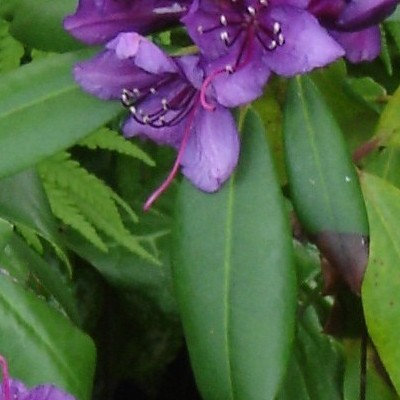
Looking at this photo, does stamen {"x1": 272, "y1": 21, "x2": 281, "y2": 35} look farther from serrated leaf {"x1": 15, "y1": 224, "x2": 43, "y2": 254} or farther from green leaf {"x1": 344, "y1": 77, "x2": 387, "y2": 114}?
serrated leaf {"x1": 15, "y1": 224, "x2": 43, "y2": 254}

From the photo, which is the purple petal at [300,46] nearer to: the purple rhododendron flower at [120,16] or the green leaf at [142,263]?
the purple rhododendron flower at [120,16]

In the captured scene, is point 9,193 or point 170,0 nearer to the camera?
point 170,0

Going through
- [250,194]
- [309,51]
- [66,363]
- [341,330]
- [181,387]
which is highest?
[309,51]

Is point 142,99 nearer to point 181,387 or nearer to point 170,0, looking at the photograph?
point 170,0

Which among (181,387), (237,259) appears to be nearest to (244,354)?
(237,259)

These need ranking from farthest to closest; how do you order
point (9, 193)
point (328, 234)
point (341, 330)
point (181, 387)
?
point (181, 387)
point (341, 330)
point (9, 193)
point (328, 234)

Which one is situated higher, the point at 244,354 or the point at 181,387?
the point at 244,354

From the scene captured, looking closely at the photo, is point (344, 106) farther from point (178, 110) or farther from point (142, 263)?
point (142, 263)
